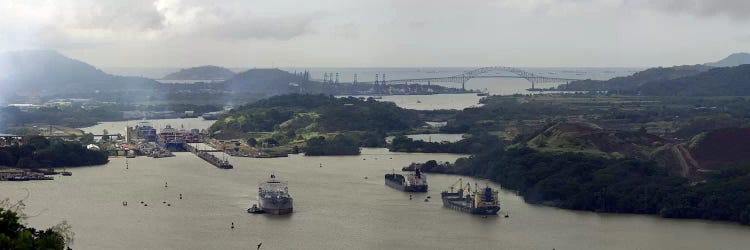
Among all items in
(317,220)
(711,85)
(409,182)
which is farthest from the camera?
(711,85)

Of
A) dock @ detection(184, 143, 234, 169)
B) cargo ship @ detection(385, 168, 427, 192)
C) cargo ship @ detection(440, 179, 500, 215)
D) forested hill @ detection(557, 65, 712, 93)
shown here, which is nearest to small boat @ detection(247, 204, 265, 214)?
cargo ship @ detection(440, 179, 500, 215)

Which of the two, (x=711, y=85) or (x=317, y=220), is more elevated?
(x=711, y=85)

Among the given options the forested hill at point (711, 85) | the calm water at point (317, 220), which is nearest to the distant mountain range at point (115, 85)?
the forested hill at point (711, 85)

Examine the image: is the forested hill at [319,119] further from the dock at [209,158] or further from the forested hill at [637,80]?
the forested hill at [637,80]

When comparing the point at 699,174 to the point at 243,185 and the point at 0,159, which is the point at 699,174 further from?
the point at 0,159

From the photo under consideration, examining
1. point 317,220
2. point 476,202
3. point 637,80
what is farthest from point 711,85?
point 317,220

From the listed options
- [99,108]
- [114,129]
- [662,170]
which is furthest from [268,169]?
[99,108]

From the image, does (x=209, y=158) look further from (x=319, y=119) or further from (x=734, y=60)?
(x=734, y=60)
